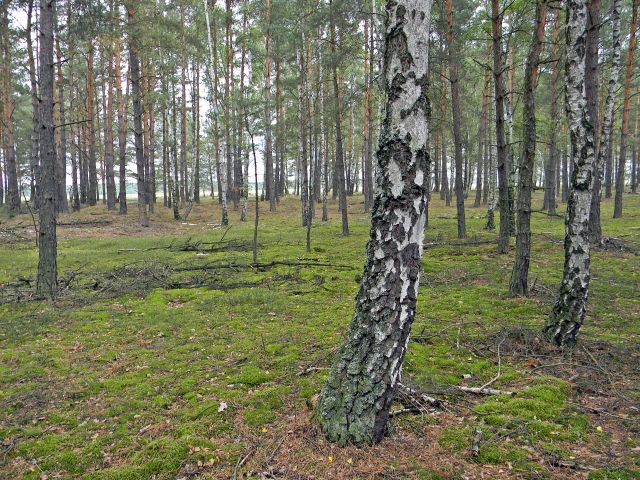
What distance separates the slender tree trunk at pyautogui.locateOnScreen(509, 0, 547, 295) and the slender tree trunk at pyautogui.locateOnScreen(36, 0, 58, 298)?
8969 mm

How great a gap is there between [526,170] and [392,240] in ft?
17.6

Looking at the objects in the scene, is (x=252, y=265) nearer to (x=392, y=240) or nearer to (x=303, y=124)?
(x=303, y=124)

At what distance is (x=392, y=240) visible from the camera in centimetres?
283

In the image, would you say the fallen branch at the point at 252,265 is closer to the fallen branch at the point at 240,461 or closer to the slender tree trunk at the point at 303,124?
the slender tree trunk at the point at 303,124

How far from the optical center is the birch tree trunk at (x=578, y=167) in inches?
176

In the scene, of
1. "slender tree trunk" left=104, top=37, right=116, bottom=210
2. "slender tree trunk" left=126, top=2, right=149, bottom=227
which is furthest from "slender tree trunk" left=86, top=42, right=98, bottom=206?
"slender tree trunk" left=126, top=2, right=149, bottom=227

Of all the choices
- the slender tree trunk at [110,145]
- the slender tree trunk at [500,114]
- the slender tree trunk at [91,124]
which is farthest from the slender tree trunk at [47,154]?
the slender tree trunk at [110,145]

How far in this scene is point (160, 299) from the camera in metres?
8.16

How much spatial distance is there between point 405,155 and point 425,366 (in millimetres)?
2754

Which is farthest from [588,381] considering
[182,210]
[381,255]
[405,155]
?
[182,210]

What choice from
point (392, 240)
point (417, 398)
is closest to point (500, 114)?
point (417, 398)

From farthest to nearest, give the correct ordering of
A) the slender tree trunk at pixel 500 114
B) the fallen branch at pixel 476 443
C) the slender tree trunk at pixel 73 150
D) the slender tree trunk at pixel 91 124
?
the slender tree trunk at pixel 73 150 → the slender tree trunk at pixel 91 124 → the slender tree trunk at pixel 500 114 → the fallen branch at pixel 476 443

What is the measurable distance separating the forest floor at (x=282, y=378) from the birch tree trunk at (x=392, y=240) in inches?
13.5

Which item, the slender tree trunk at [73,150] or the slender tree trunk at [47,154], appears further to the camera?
the slender tree trunk at [73,150]
